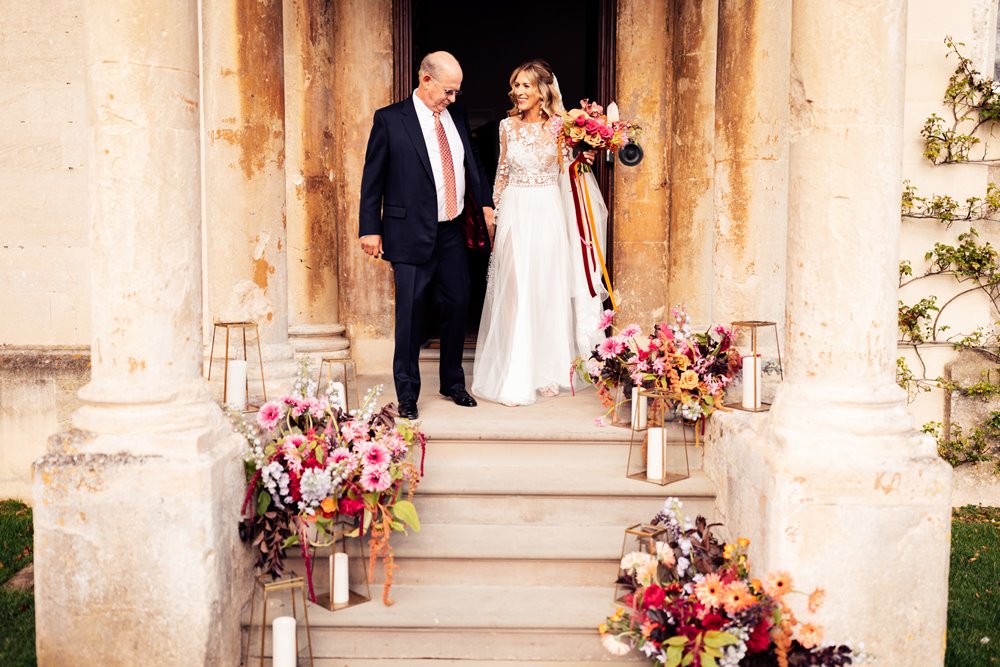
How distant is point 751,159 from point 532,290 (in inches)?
61.0

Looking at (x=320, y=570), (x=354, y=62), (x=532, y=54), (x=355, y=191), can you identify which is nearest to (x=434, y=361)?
(x=355, y=191)

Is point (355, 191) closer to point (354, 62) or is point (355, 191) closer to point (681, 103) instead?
point (354, 62)

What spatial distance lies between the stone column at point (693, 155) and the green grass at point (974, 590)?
6.83 ft

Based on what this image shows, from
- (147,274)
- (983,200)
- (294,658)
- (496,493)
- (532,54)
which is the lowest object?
(294,658)

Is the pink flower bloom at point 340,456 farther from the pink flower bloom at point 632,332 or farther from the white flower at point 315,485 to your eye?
the pink flower bloom at point 632,332

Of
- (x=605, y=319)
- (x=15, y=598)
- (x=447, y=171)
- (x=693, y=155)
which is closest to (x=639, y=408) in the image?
(x=605, y=319)

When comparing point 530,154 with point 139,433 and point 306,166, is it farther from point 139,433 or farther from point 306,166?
point 139,433

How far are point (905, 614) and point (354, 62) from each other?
493cm

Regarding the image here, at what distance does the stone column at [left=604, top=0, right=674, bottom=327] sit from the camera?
640 centimetres

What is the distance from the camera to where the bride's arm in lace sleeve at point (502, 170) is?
597 centimetres

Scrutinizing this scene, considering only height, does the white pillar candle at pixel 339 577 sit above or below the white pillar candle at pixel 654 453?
below

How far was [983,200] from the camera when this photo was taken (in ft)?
20.8

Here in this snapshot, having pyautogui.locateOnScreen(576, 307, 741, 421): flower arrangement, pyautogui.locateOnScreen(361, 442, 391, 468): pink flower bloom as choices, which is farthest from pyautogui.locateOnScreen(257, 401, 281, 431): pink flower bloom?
pyautogui.locateOnScreen(576, 307, 741, 421): flower arrangement

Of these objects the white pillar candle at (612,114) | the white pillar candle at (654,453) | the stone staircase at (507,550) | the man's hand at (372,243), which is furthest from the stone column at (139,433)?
the white pillar candle at (612,114)
